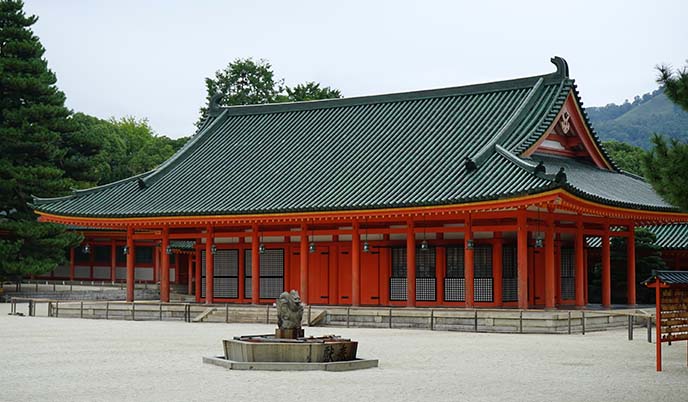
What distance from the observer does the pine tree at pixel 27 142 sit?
50.2m

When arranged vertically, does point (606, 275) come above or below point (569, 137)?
below

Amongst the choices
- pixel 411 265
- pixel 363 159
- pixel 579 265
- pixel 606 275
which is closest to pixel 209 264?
pixel 363 159

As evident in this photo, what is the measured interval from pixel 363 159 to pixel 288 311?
17.2 m

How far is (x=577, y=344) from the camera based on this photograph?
82.5 ft

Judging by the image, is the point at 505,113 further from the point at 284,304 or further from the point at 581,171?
the point at 284,304

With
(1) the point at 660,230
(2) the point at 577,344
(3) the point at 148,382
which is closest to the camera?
(3) the point at 148,382

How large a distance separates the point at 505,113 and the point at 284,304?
18.1 m

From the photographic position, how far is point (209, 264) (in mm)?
38406

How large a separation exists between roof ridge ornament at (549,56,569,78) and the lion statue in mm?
18538

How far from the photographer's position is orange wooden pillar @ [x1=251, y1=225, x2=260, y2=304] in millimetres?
37062

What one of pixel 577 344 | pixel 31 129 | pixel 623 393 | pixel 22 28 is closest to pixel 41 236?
pixel 31 129

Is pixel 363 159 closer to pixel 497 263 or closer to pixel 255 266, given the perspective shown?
pixel 255 266

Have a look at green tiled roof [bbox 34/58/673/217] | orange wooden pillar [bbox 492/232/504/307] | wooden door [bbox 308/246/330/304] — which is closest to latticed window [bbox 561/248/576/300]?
green tiled roof [bbox 34/58/673/217]

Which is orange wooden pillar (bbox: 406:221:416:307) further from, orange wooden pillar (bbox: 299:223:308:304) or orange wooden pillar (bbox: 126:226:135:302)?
orange wooden pillar (bbox: 126:226:135:302)
